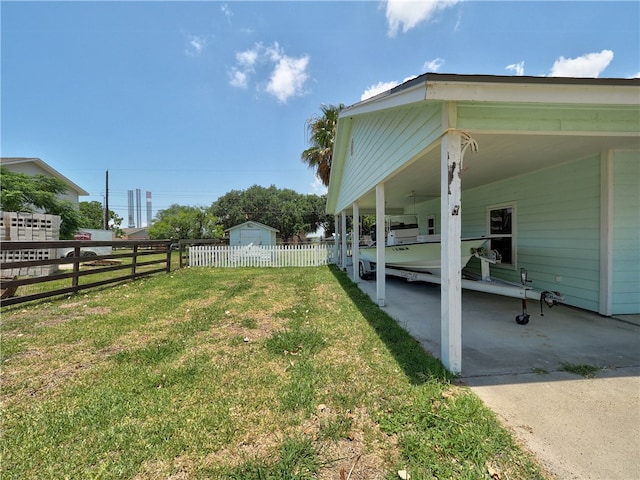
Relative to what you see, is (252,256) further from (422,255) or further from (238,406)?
(238,406)

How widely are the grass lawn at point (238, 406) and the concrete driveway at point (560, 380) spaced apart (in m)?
0.25

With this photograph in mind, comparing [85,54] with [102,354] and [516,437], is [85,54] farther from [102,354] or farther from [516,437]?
[516,437]

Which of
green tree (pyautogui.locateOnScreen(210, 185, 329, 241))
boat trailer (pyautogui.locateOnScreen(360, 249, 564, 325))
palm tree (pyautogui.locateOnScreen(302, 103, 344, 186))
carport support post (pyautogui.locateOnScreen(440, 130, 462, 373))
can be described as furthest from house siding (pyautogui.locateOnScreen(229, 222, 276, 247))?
carport support post (pyautogui.locateOnScreen(440, 130, 462, 373))

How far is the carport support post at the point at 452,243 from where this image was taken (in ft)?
8.90

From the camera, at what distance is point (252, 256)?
13.1 metres

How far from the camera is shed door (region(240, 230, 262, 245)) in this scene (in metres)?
23.0

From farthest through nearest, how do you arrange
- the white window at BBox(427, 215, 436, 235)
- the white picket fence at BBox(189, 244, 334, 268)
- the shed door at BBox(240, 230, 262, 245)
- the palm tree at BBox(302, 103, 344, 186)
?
the shed door at BBox(240, 230, 262, 245), the palm tree at BBox(302, 103, 344, 186), the white picket fence at BBox(189, 244, 334, 268), the white window at BBox(427, 215, 436, 235)

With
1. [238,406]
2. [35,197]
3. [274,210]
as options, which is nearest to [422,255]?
[238,406]

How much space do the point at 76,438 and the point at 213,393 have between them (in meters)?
0.92

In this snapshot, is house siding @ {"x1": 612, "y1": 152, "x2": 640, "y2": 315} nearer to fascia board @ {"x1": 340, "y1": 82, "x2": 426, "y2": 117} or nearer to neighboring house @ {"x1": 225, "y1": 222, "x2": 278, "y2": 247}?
fascia board @ {"x1": 340, "y1": 82, "x2": 426, "y2": 117}

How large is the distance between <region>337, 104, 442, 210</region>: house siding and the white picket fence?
5093mm

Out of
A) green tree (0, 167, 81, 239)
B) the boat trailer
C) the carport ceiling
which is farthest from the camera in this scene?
green tree (0, 167, 81, 239)

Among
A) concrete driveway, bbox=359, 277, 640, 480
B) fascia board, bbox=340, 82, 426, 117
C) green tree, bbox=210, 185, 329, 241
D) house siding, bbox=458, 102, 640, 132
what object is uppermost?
green tree, bbox=210, 185, 329, 241

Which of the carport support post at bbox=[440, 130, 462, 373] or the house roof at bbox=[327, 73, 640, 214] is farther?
the carport support post at bbox=[440, 130, 462, 373]
